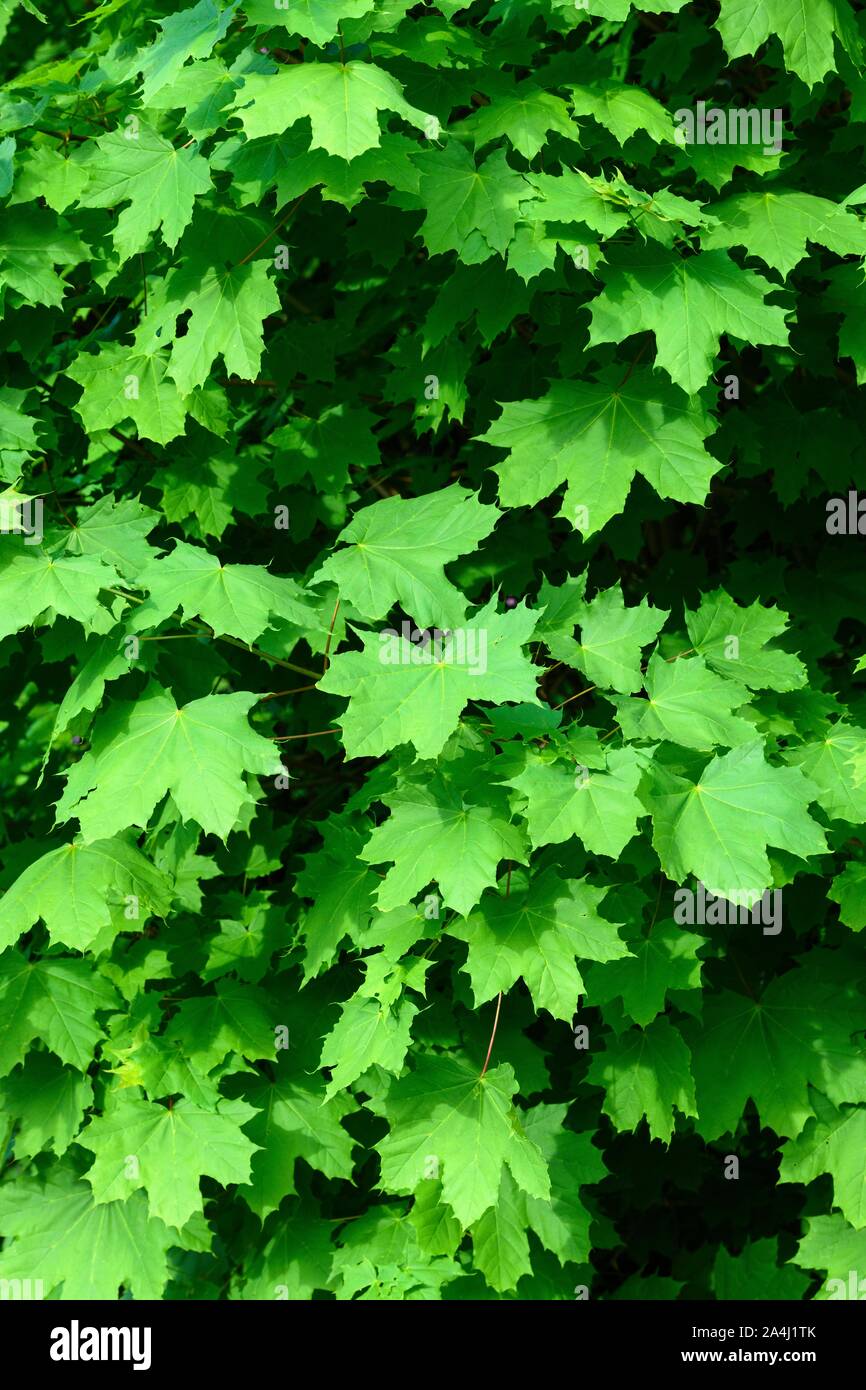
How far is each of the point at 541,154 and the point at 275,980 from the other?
8.15 feet

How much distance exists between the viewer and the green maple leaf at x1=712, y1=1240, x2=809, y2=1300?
13.0 ft

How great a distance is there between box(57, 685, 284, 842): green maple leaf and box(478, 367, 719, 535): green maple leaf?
0.97 metres

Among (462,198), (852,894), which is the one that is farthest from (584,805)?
(462,198)

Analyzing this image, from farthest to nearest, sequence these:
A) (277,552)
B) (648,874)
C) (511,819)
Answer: (277,552) < (648,874) < (511,819)

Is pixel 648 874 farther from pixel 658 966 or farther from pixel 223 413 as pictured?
pixel 223 413

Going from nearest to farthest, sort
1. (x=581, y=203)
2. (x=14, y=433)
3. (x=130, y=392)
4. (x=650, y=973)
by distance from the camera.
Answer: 1. (x=581, y=203)
2. (x=650, y=973)
3. (x=14, y=433)
4. (x=130, y=392)

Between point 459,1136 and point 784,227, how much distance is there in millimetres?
2497

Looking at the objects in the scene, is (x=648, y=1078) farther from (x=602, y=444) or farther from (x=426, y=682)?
(x=602, y=444)

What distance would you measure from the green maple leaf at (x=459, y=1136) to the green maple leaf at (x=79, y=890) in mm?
838

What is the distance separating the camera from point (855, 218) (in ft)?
11.5

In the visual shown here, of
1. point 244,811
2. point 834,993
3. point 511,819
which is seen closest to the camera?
point 511,819

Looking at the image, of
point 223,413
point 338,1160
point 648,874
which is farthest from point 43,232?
point 338,1160

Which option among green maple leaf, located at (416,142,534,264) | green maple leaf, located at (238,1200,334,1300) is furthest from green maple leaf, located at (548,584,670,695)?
green maple leaf, located at (238,1200,334,1300)

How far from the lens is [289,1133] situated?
3879 mm
